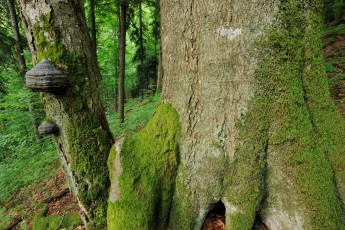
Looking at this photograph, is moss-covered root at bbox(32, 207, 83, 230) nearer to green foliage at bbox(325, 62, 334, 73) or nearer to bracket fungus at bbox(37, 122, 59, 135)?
bracket fungus at bbox(37, 122, 59, 135)

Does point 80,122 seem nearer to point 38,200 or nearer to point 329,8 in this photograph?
point 38,200

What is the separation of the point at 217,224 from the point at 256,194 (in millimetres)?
569

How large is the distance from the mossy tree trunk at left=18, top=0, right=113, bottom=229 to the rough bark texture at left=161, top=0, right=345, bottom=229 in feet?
2.76

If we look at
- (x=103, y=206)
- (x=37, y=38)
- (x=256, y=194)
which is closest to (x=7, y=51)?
(x=37, y=38)

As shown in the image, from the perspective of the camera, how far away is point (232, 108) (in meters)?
1.76

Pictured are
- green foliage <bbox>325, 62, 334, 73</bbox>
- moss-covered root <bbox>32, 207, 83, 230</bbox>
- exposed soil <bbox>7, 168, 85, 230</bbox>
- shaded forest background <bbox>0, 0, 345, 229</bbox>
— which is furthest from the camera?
green foliage <bbox>325, 62, 334, 73</bbox>

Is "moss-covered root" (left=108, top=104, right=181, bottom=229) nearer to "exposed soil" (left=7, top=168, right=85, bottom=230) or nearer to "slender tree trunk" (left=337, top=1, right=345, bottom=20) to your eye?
"exposed soil" (left=7, top=168, right=85, bottom=230)

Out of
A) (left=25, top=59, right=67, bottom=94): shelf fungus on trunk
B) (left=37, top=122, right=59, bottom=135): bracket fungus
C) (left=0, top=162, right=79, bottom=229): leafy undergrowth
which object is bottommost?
(left=0, top=162, right=79, bottom=229): leafy undergrowth

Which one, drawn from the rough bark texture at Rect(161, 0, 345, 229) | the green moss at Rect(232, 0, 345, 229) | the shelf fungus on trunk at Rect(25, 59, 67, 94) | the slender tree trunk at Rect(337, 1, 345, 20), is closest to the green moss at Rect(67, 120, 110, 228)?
the shelf fungus on trunk at Rect(25, 59, 67, 94)

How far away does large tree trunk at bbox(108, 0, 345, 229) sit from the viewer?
1656mm

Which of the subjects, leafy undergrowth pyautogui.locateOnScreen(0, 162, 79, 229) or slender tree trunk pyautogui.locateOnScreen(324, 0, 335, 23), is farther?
slender tree trunk pyautogui.locateOnScreen(324, 0, 335, 23)

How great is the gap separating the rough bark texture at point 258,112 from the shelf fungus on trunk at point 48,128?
4.02 ft

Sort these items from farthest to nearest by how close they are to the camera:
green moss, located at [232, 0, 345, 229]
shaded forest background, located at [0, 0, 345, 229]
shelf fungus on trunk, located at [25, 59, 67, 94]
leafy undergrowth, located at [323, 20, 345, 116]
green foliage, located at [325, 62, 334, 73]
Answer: green foliage, located at [325, 62, 334, 73] < leafy undergrowth, located at [323, 20, 345, 116] < shaded forest background, located at [0, 0, 345, 229] < shelf fungus on trunk, located at [25, 59, 67, 94] < green moss, located at [232, 0, 345, 229]

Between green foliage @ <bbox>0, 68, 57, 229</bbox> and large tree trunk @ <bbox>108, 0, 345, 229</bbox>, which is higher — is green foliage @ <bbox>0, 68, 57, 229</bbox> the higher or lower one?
the lower one
